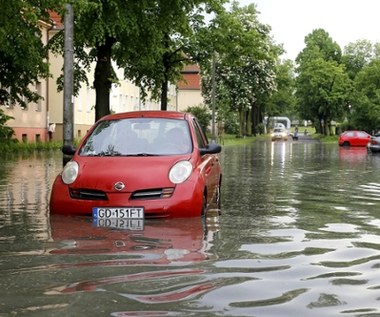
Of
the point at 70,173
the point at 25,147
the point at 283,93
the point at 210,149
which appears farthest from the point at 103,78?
the point at 283,93

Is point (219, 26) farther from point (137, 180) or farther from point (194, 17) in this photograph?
point (137, 180)

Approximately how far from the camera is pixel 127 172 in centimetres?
852

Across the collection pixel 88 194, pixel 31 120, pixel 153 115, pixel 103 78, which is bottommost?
pixel 88 194

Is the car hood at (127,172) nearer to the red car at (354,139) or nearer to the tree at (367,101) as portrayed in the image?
the red car at (354,139)

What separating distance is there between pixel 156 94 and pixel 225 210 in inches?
1006

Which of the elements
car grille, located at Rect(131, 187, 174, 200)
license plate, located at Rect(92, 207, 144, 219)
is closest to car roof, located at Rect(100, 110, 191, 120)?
car grille, located at Rect(131, 187, 174, 200)

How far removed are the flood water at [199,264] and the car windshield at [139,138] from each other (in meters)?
1.13

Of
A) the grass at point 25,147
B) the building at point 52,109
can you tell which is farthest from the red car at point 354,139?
the grass at point 25,147

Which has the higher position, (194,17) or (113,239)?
(194,17)

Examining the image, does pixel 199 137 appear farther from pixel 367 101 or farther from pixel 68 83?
pixel 367 101

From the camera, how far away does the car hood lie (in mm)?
8438

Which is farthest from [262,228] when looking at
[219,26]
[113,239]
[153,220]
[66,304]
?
[219,26]

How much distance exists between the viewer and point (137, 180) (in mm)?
8430

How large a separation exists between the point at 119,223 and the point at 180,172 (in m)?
1.02
